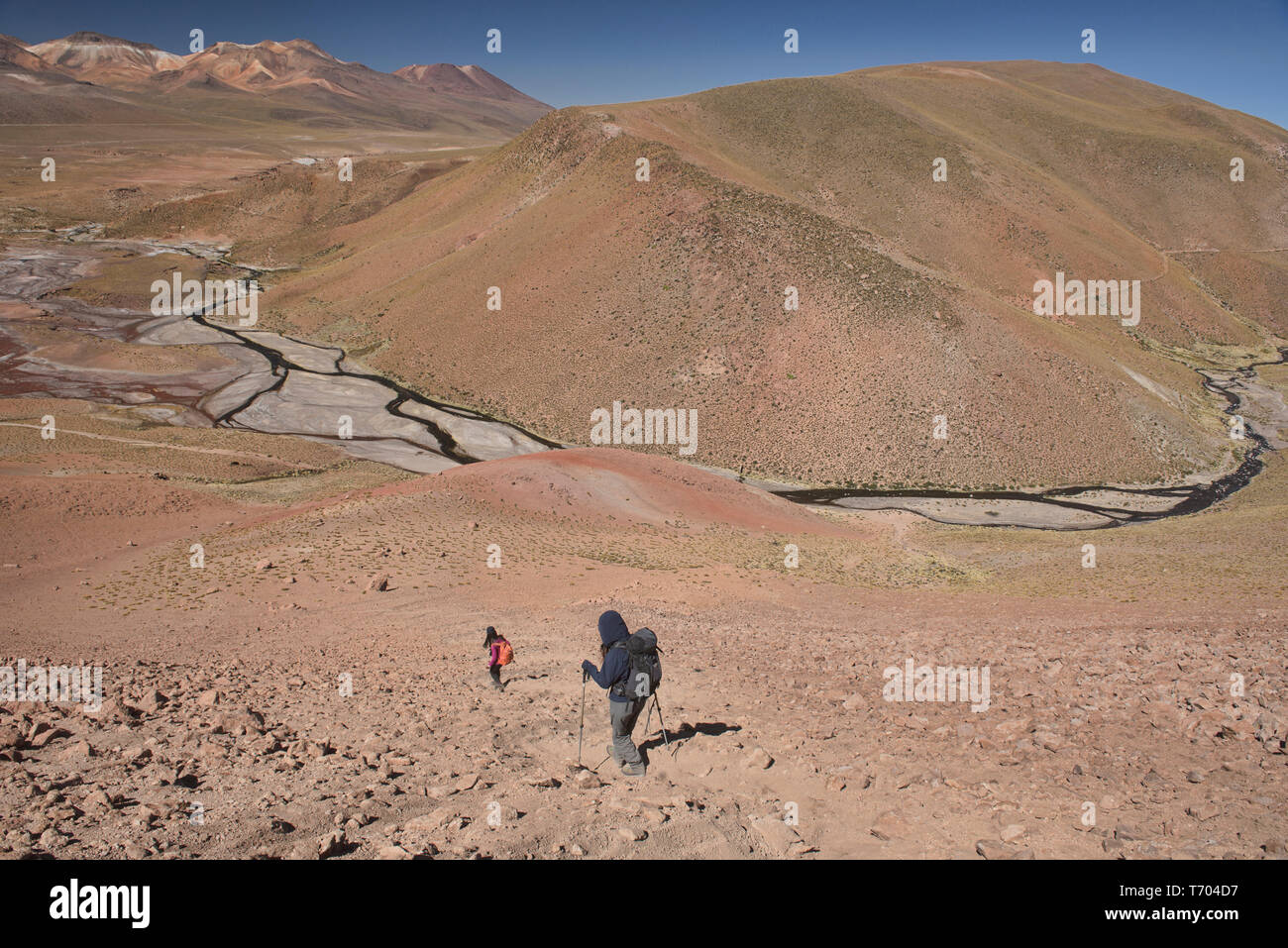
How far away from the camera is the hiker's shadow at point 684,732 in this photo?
9273mm

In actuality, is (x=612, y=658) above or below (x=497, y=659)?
above

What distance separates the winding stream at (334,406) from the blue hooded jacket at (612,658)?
29612mm

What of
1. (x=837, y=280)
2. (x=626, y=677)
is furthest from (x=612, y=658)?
(x=837, y=280)

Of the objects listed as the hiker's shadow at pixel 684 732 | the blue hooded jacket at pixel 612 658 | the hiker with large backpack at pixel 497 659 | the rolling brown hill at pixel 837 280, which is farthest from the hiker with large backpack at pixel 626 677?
the rolling brown hill at pixel 837 280

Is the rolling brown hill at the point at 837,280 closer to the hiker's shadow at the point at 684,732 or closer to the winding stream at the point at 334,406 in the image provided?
the winding stream at the point at 334,406

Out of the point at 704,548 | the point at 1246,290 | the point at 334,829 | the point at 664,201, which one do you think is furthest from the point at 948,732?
the point at 1246,290

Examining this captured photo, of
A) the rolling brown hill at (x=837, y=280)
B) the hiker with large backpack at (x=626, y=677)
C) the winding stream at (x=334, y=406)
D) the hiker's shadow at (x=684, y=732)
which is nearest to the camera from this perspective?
the hiker with large backpack at (x=626, y=677)

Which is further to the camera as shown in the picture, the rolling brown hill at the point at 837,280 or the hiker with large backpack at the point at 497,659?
the rolling brown hill at the point at 837,280

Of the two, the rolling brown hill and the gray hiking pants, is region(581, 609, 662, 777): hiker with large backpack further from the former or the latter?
the rolling brown hill

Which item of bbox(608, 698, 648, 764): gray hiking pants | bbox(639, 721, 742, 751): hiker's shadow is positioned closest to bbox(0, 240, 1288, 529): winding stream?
bbox(639, 721, 742, 751): hiker's shadow

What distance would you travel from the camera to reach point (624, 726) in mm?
8359

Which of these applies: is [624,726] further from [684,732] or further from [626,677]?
[684,732]

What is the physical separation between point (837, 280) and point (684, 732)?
45984mm
